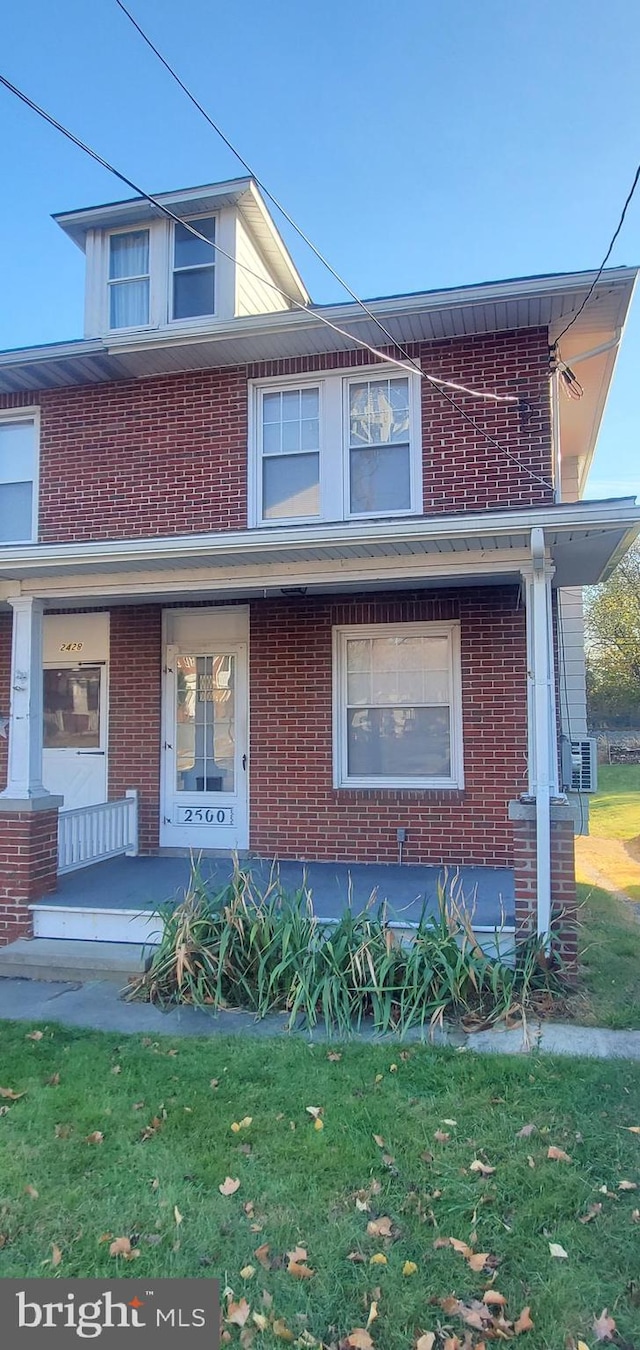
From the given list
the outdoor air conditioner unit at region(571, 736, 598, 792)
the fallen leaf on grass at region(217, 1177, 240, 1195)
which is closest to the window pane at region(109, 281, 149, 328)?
the outdoor air conditioner unit at region(571, 736, 598, 792)

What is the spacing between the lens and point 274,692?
8.10 metres

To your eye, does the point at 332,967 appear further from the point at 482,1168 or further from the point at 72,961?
the point at 72,961

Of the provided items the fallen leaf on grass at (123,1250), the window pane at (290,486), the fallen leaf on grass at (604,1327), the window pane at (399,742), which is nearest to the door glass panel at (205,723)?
the window pane at (399,742)

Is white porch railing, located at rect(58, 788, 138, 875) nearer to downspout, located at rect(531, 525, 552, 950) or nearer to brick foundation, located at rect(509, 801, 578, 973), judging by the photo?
brick foundation, located at rect(509, 801, 578, 973)

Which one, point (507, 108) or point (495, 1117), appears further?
point (507, 108)

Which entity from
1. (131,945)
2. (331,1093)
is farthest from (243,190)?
(331,1093)

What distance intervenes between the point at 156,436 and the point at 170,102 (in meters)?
3.04

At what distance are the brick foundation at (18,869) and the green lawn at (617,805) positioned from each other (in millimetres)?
10396

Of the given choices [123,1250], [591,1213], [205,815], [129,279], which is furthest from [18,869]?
[129,279]

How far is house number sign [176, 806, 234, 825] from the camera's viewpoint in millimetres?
8180

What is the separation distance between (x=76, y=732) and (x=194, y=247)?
222 inches

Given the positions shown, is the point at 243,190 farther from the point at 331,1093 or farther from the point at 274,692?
the point at 331,1093

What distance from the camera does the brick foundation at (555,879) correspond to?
5.20m

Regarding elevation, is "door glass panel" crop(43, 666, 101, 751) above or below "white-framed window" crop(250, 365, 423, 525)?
below
